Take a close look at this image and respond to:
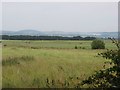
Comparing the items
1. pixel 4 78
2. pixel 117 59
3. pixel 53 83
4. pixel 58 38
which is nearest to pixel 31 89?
pixel 53 83

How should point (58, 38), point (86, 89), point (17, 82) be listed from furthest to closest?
point (58, 38) → point (17, 82) → point (86, 89)

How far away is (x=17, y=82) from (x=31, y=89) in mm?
1010

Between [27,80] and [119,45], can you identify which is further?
[27,80]

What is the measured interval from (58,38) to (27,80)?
108754 millimetres

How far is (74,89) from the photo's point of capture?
6930 mm

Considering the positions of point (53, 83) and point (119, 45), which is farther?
point (53, 83)

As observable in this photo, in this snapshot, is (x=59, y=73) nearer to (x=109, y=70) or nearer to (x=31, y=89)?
(x=31, y=89)

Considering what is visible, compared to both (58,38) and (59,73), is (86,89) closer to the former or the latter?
(59,73)

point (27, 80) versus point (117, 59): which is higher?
point (117, 59)

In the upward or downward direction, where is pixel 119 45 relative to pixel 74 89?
upward

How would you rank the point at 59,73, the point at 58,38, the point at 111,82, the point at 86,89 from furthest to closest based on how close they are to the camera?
the point at 58,38, the point at 59,73, the point at 86,89, the point at 111,82

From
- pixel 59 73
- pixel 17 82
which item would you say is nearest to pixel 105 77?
pixel 17 82

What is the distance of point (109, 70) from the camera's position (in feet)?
20.7

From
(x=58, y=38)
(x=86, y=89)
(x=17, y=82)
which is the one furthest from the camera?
(x=58, y=38)
